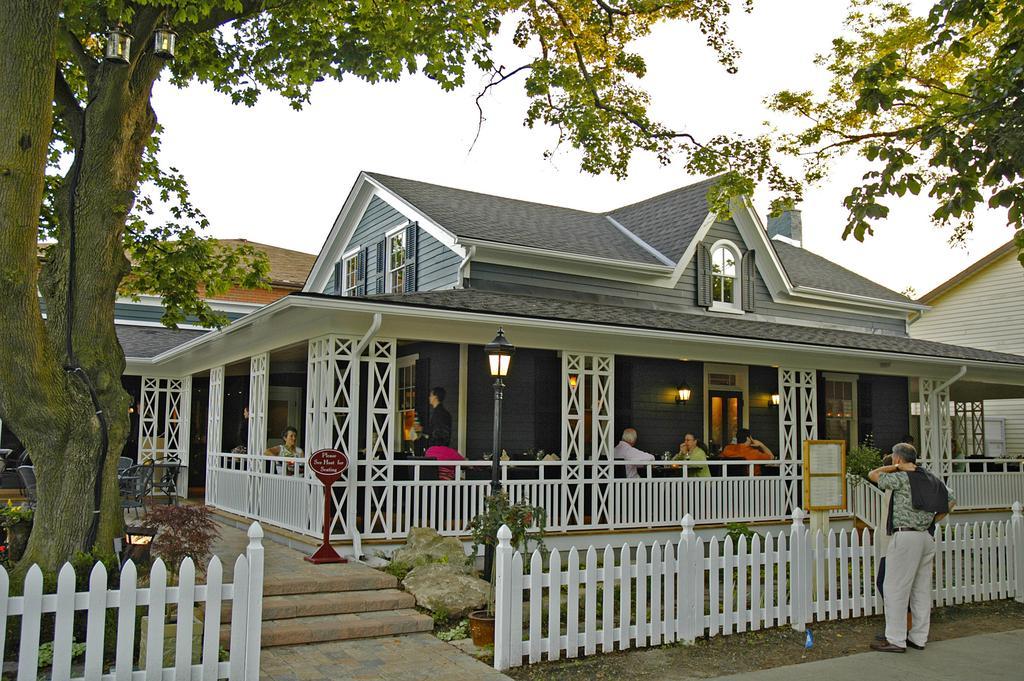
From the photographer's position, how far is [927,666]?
24.4ft

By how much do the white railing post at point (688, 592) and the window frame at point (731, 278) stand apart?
11288mm

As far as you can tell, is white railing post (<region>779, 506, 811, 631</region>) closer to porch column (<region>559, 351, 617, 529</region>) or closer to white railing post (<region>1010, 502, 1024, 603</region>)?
white railing post (<region>1010, 502, 1024, 603</region>)

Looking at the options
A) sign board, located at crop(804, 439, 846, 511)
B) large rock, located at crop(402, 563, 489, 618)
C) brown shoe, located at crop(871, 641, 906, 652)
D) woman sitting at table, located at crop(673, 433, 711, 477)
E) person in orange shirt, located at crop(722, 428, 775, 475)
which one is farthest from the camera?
person in orange shirt, located at crop(722, 428, 775, 475)

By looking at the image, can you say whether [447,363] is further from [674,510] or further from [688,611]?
[688,611]

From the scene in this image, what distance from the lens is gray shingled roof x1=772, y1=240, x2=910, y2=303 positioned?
69.0 feet

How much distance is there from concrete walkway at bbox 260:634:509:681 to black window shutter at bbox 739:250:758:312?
42.8 ft

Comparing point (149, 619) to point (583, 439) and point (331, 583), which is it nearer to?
point (331, 583)

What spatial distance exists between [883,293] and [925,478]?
15.4 m

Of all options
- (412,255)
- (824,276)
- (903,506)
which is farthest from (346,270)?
(903,506)

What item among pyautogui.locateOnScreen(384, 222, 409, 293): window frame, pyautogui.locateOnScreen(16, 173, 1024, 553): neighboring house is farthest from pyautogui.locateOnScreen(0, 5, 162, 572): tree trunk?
pyautogui.locateOnScreen(384, 222, 409, 293): window frame

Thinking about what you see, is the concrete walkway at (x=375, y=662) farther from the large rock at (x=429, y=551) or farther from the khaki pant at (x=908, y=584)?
the khaki pant at (x=908, y=584)

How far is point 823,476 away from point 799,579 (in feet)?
5.34

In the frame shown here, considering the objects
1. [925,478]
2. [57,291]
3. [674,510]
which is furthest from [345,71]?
[925,478]

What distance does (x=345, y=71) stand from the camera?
1249 centimetres
